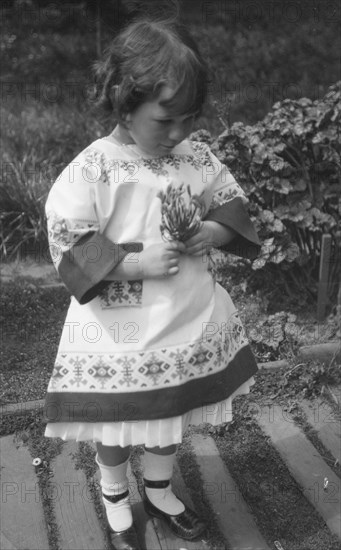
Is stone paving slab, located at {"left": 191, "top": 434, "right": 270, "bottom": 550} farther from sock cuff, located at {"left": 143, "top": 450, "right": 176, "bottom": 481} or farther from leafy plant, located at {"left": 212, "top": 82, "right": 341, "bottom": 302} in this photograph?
leafy plant, located at {"left": 212, "top": 82, "right": 341, "bottom": 302}

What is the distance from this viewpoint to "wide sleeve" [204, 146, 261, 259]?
214 cm

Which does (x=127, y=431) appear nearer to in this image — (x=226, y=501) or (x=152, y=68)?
(x=226, y=501)

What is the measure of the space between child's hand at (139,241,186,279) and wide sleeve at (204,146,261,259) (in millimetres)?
242

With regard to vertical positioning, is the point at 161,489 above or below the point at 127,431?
below

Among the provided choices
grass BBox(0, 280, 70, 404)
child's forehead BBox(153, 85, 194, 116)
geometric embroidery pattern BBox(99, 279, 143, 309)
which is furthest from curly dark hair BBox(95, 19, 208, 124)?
grass BBox(0, 280, 70, 404)

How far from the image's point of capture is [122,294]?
2.00 meters

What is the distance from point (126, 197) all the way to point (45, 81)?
7.04 m

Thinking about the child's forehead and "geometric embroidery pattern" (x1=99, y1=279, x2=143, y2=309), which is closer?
the child's forehead

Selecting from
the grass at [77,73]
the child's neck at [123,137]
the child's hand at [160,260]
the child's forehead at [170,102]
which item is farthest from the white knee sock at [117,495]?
the grass at [77,73]

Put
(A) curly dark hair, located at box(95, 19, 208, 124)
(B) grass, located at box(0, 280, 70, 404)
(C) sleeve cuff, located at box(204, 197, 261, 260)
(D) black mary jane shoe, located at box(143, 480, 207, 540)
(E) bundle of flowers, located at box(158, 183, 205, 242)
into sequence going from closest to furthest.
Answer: (A) curly dark hair, located at box(95, 19, 208, 124) < (E) bundle of flowers, located at box(158, 183, 205, 242) < (C) sleeve cuff, located at box(204, 197, 261, 260) < (D) black mary jane shoe, located at box(143, 480, 207, 540) < (B) grass, located at box(0, 280, 70, 404)

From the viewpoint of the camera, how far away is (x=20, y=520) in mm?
2445

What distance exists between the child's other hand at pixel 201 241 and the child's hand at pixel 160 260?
0.20 ft

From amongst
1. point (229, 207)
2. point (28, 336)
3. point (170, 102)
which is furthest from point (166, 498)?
point (28, 336)

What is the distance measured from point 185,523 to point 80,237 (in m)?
1.09
